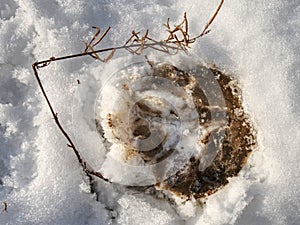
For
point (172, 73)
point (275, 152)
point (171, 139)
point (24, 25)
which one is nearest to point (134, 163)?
point (171, 139)

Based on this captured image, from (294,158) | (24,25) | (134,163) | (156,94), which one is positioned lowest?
(294,158)

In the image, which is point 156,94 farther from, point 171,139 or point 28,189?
point 28,189

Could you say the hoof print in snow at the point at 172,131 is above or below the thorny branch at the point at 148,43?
below

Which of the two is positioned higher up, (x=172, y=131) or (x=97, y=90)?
(x=97, y=90)

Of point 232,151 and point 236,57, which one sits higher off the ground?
point 236,57

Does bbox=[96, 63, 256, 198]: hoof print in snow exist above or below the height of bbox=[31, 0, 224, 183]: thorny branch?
below

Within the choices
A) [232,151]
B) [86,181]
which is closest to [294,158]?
[232,151]

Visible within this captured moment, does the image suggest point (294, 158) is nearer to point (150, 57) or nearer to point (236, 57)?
point (236, 57)

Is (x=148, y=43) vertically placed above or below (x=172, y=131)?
above
